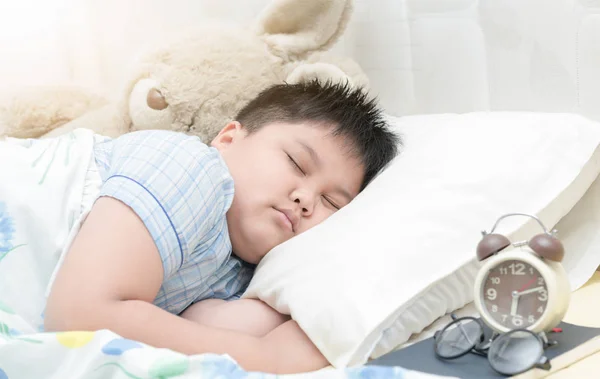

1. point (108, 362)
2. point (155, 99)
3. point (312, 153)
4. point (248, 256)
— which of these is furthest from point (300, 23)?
point (108, 362)

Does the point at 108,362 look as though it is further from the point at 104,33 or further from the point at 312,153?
the point at 104,33

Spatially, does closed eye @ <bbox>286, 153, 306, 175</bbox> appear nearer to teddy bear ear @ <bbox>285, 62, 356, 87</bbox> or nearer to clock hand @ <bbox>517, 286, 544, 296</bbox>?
teddy bear ear @ <bbox>285, 62, 356, 87</bbox>

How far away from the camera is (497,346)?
81cm

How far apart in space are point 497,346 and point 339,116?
1.91 feet

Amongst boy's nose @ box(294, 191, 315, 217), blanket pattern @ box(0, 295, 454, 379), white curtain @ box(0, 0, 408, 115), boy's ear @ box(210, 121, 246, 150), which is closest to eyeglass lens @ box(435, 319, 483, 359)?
blanket pattern @ box(0, 295, 454, 379)

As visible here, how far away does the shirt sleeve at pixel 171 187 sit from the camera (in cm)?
95

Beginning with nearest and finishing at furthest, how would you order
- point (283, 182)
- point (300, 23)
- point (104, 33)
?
point (283, 182) → point (300, 23) → point (104, 33)

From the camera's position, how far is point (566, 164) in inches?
43.6

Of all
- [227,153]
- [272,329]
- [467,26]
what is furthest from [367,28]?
[272,329]

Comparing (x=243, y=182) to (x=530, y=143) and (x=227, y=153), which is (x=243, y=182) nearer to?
(x=227, y=153)

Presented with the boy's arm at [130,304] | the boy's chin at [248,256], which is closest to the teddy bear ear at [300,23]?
the boy's chin at [248,256]

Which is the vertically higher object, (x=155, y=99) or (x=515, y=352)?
(x=155, y=99)

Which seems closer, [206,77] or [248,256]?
[248,256]

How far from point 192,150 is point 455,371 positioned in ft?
1.66
